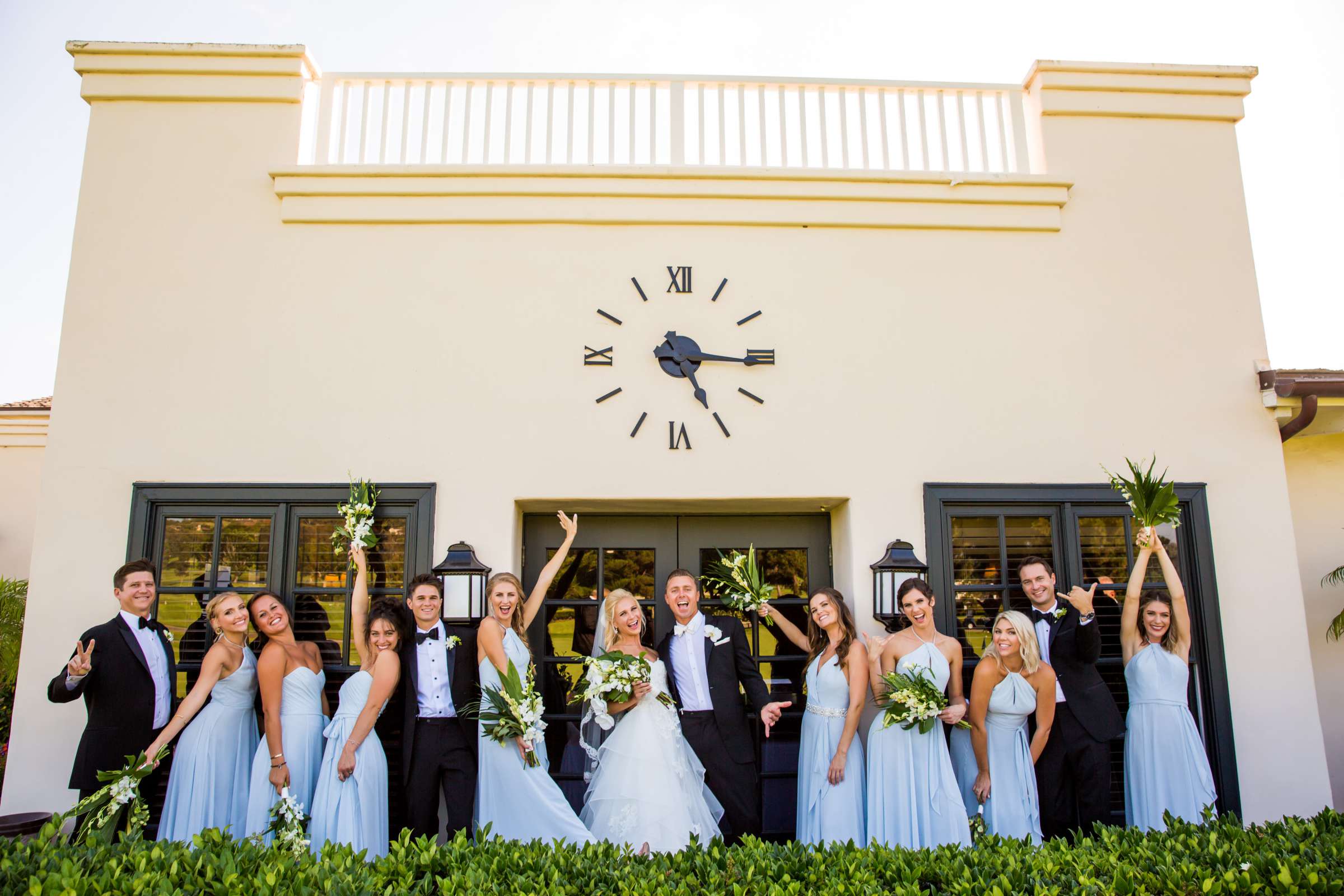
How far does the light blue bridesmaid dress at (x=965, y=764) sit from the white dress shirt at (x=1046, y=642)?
20.9 inches

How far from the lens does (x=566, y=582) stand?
5.91 m

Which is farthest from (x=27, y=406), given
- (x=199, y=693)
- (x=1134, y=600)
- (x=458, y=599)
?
(x=1134, y=600)

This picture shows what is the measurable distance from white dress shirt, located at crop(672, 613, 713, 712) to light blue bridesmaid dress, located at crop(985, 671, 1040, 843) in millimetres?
1669

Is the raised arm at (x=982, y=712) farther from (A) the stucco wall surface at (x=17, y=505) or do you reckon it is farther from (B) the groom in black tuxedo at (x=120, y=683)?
(A) the stucco wall surface at (x=17, y=505)

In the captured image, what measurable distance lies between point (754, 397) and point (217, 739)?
3.79 m

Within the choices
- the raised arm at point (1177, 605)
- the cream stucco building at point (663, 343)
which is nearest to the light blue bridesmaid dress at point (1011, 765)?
the cream stucco building at point (663, 343)

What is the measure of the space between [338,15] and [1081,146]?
18.3ft

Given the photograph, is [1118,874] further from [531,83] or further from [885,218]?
[531,83]

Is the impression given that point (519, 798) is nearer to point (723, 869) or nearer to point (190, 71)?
point (723, 869)

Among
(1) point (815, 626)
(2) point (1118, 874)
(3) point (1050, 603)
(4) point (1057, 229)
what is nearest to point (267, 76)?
(1) point (815, 626)

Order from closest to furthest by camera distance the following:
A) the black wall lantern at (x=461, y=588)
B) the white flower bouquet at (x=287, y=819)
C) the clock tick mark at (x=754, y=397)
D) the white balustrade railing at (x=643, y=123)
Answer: the white flower bouquet at (x=287, y=819)
the black wall lantern at (x=461, y=588)
the clock tick mark at (x=754, y=397)
the white balustrade railing at (x=643, y=123)

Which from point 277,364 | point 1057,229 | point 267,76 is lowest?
point 277,364

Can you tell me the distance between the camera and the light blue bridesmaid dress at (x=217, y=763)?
4.77m

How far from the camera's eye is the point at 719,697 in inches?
207
